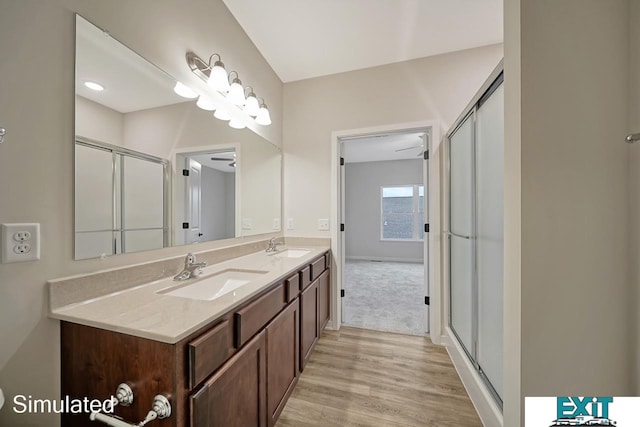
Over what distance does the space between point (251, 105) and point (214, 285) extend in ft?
4.55

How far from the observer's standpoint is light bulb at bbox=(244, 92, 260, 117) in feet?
6.11

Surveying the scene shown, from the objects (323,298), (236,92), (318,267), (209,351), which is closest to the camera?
(209,351)

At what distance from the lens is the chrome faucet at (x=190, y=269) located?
123 cm

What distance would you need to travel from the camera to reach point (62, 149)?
860 millimetres

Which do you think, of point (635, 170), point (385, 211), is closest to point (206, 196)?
point (635, 170)

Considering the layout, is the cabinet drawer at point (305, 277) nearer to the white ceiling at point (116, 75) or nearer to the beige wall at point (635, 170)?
the white ceiling at point (116, 75)

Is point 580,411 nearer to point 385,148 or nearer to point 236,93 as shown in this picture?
point 236,93

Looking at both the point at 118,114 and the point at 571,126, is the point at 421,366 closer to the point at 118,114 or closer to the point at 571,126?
the point at 571,126

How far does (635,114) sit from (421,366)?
1.86m

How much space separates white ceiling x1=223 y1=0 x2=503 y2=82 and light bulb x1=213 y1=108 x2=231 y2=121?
78cm

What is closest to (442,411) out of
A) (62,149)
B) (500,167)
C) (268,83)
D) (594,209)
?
(594,209)

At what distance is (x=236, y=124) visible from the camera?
6.00ft

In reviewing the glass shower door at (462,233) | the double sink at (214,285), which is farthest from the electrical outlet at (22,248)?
the glass shower door at (462,233)

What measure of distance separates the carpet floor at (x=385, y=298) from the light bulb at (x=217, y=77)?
2451mm
